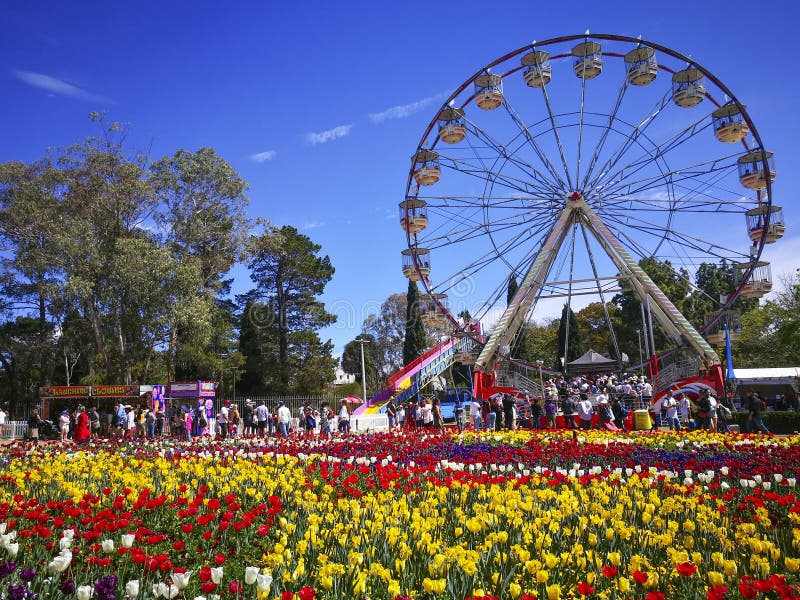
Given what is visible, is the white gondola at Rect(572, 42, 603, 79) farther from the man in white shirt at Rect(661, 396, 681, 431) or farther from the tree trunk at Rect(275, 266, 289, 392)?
the tree trunk at Rect(275, 266, 289, 392)

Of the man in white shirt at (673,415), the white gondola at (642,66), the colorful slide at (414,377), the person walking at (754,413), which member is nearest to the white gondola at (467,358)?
the colorful slide at (414,377)

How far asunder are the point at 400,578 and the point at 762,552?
2348mm

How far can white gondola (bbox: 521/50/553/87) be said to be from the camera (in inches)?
1014

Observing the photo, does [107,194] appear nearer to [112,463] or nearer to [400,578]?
[112,463]

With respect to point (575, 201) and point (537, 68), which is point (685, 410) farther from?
point (537, 68)

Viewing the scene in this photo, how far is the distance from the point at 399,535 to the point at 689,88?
24.3 meters

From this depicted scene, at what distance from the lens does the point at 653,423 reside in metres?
19.2

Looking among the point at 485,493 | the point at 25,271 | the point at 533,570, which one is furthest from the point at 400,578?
the point at 25,271

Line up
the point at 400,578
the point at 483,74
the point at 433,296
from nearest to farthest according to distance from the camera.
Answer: the point at 400,578
the point at 483,74
the point at 433,296

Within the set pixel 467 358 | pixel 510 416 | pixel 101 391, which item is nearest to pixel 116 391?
pixel 101 391

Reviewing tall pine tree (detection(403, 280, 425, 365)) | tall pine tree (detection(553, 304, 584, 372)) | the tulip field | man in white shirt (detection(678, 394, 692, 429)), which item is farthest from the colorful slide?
tall pine tree (detection(553, 304, 584, 372))

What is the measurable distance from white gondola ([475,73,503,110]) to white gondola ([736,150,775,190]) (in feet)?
32.1

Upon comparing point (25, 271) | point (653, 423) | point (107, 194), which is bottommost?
point (653, 423)

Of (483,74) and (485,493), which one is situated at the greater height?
(483,74)
